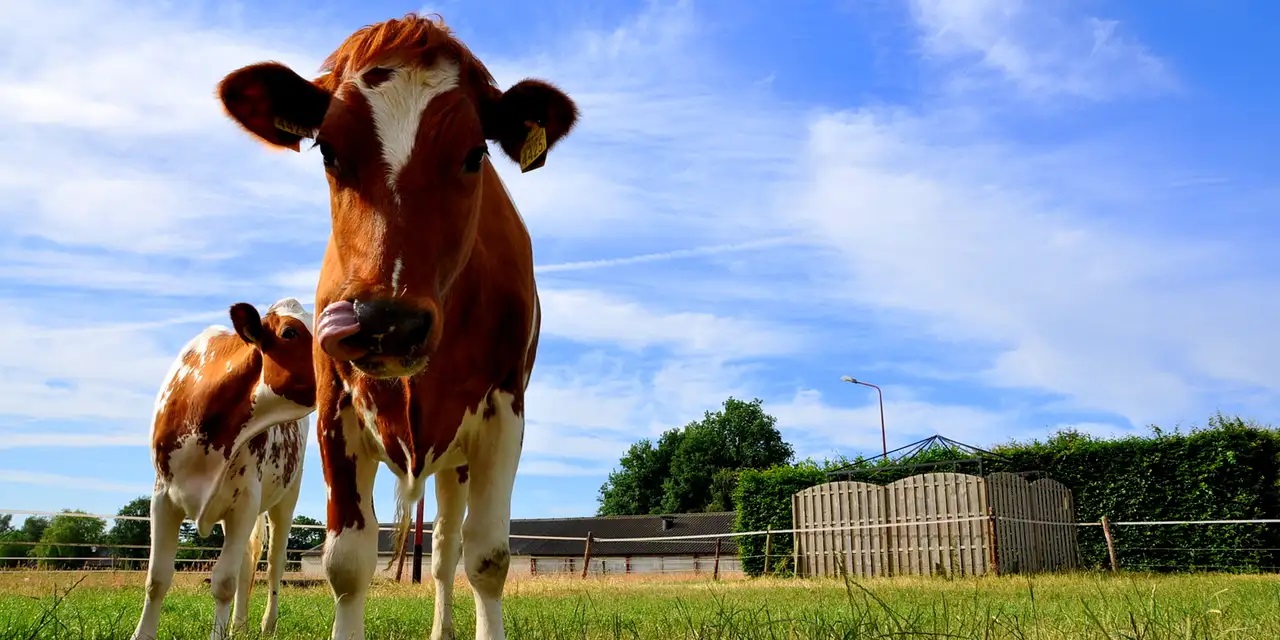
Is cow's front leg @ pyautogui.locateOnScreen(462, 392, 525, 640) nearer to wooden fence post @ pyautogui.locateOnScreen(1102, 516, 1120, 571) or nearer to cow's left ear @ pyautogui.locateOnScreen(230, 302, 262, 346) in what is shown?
cow's left ear @ pyautogui.locateOnScreen(230, 302, 262, 346)

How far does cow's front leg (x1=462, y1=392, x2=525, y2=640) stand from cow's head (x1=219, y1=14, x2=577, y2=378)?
2.74 feet

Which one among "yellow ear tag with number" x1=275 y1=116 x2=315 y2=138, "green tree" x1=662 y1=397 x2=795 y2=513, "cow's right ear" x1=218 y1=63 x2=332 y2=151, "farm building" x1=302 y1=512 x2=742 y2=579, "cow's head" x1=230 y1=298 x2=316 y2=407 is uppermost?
"green tree" x1=662 y1=397 x2=795 y2=513

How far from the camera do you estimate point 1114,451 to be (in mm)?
23578

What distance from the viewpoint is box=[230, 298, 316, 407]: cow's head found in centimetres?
721

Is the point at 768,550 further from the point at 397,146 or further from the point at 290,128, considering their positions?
the point at 397,146

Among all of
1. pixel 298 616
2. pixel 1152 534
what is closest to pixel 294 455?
pixel 298 616

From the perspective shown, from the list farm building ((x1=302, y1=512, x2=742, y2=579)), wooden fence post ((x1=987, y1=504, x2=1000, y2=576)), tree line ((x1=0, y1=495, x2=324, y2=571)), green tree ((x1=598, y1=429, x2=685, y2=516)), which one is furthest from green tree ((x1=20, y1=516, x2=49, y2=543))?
green tree ((x1=598, y1=429, x2=685, y2=516))

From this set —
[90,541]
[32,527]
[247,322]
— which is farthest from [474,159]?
[32,527]

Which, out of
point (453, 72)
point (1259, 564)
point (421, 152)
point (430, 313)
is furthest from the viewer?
point (1259, 564)

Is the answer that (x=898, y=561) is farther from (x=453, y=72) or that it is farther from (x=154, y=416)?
(x=453, y=72)

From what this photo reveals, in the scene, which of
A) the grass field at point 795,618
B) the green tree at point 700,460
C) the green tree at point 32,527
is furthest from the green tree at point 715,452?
the grass field at point 795,618

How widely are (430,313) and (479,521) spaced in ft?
3.95

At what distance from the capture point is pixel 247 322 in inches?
281

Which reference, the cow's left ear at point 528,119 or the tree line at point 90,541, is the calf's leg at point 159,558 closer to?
the tree line at point 90,541
